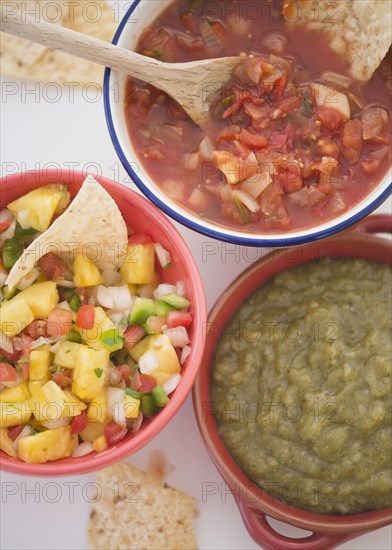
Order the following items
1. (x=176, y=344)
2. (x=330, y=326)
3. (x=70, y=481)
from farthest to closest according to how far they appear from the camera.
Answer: (x=70, y=481), (x=330, y=326), (x=176, y=344)

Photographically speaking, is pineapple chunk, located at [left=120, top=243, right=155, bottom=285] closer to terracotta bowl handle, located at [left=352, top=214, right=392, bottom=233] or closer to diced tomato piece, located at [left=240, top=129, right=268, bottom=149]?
diced tomato piece, located at [left=240, top=129, right=268, bottom=149]

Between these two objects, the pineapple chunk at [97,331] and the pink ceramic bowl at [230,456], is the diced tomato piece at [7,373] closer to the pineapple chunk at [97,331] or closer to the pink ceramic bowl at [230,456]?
the pineapple chunk at [97,331]

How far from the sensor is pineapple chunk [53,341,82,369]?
252cm

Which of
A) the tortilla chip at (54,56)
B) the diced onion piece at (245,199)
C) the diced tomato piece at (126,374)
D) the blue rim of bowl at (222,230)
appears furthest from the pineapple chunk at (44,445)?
the tortilla chip at (54,56)

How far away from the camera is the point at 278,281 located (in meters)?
3.01

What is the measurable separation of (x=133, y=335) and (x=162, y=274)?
303 millimetres

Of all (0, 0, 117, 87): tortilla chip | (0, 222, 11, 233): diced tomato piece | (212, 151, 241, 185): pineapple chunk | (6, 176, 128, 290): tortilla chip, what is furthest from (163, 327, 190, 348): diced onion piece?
(0, 0, 117, 87): tortilla chip

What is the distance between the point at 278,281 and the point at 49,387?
1.00 meters

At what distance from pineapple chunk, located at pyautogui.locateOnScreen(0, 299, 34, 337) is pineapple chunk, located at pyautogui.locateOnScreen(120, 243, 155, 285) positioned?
0.36 metres

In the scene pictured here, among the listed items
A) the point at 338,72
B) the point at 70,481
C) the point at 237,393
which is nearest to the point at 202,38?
the point at 338,72

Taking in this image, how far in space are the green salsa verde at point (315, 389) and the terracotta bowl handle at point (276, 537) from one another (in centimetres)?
10

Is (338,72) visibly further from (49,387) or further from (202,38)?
(49,387)

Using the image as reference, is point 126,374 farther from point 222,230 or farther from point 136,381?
point 222,230

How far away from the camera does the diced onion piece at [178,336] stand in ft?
8.56
